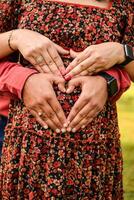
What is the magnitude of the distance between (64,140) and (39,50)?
328mm

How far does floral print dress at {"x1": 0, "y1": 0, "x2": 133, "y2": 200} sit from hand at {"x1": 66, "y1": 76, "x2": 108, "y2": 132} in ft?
0.08

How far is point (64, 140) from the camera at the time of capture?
1597 millimetres

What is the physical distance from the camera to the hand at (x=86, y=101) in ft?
5.24

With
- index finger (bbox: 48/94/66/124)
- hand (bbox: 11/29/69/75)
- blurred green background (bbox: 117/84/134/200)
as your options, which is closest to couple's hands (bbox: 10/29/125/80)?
hand (bbox: 11/29/69/75)

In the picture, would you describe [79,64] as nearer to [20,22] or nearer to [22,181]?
[20,22]

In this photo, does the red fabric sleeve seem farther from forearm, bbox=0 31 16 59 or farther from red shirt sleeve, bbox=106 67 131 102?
forearm, bbox=0 31 16 59

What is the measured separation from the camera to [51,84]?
1589 millimetres

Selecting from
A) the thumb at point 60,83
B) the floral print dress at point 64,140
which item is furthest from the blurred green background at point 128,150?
the thumb at point 60,83

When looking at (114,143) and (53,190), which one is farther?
(114,143)

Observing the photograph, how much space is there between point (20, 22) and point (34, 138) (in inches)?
17.2

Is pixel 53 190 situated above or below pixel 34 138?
below

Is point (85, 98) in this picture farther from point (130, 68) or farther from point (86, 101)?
point (130, 68)

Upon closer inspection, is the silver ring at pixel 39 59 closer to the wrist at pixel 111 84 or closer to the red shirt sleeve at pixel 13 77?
the red shirt sleeve at pixel 13 77

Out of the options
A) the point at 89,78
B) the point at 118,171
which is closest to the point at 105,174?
the point at 118,171
